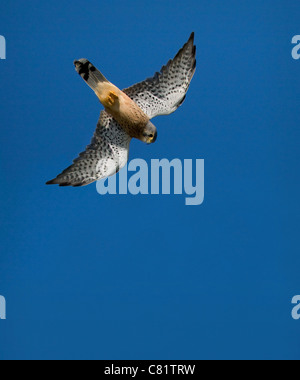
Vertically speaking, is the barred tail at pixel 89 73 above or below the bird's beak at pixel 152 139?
above

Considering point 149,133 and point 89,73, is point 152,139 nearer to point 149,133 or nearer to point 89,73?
point 149,133

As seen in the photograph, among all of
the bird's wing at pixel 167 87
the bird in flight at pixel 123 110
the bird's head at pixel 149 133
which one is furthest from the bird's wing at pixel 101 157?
the bird's wing at pixel 167 87

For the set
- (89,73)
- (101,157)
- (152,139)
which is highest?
(89,73)

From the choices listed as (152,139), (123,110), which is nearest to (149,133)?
(152,139)

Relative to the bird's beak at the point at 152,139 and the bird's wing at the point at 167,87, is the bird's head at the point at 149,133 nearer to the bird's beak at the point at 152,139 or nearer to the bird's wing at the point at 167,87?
the bird's beak at the point at 152,139

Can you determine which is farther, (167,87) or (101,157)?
(167,87)

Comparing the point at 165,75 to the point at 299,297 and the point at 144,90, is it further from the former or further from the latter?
the point at 299,297

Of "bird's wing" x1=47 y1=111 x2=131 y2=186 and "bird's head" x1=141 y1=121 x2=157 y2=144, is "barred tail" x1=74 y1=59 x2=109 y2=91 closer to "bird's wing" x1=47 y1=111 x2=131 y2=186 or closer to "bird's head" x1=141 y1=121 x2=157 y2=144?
"bird's wing" x1=47 y1=111 x2=131 y2=186
